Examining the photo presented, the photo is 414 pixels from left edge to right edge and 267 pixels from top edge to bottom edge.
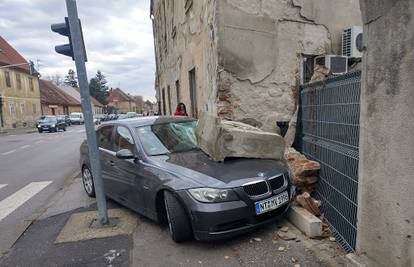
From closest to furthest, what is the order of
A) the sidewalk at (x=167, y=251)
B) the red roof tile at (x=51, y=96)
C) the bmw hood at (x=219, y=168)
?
the sidewalk at (x=167, y=251) → the bmw hood at (x=219, y=168) → the red roof tile at (x=51, y=96)

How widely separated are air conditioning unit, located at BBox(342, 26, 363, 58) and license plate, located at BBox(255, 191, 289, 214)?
4.55m

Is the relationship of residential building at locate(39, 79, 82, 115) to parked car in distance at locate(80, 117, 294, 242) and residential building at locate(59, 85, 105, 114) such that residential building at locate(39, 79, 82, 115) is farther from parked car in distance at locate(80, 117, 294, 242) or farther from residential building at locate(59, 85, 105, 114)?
parked car in distance at locate(80, 117, 294, 242)

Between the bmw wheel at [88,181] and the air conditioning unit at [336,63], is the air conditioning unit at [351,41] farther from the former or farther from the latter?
the bmw wheel at [88,181]

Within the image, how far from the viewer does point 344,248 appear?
3.41 meters

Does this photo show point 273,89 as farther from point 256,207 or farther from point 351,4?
point 256,207

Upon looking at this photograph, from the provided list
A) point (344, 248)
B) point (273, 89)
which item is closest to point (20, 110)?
point (273, 89)

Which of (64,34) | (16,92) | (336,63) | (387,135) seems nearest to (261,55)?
(336,63)

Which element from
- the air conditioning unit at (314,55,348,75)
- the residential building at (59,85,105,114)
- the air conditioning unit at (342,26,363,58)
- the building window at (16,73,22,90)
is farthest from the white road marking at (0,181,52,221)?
the residential building at (59,85,105,114)

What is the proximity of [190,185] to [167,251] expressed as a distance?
808 millimetres

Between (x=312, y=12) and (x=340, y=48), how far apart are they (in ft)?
3.59

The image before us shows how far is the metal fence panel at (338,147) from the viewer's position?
342 centimetres

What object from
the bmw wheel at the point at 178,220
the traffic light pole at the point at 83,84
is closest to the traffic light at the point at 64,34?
the traffic light pole at the point at 83,84

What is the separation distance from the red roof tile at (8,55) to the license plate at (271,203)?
1577 inches

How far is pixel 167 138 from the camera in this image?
469 cm
